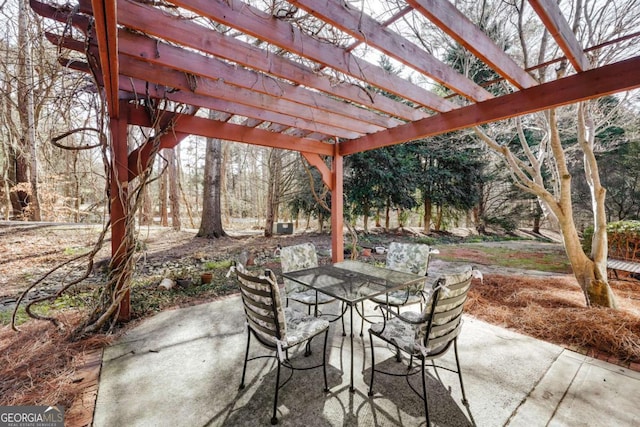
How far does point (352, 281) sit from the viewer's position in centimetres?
249

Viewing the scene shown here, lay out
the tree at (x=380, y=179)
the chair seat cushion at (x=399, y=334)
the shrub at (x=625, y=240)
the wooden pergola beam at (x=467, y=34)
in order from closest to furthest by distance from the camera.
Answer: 1. the wooden pergola beam at (x=467, y=34)
2. the chair seat cushion at (x=399, y=334)
3. the shrub at (x=625, y=240)
4. the tree at (x=380, y=179)

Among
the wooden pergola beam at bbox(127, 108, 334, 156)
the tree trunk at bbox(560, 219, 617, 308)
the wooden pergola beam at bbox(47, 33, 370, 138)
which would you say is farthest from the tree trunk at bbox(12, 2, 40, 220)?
the tree trunk at bbox(560, 219, 617, 308)

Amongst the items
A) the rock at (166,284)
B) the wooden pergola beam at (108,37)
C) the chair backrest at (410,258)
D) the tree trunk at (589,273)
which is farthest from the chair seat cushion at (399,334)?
the rock at (166,284)

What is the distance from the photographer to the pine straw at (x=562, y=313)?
2467mm

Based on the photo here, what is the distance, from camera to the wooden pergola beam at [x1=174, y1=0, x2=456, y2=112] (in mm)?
1548

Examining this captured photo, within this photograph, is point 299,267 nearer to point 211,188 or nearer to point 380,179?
point 211,188

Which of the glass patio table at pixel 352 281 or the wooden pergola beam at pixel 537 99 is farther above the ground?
the wooden pergola beam at pixel 537 99


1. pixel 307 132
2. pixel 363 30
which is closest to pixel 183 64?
pixel 363 30

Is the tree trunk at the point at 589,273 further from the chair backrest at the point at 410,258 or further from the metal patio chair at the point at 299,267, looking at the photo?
the metal patio chair at the point at 299,267

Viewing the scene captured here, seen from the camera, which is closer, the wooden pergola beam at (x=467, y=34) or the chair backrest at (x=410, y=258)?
the wooden pergola beam at (x=467, y=34)

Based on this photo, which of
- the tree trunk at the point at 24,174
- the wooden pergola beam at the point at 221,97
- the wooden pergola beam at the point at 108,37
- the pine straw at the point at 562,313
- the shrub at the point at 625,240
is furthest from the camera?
the tree trunk at the point at 24,174

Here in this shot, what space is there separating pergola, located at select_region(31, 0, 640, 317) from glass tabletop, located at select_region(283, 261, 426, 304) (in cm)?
177

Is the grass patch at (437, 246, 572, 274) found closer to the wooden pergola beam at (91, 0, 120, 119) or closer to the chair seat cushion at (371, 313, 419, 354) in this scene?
the chair seat cushion at (371, 313, 419, 354)

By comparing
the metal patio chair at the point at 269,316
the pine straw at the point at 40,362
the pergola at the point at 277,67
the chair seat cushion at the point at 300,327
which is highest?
the pergola at the point at 277,67
